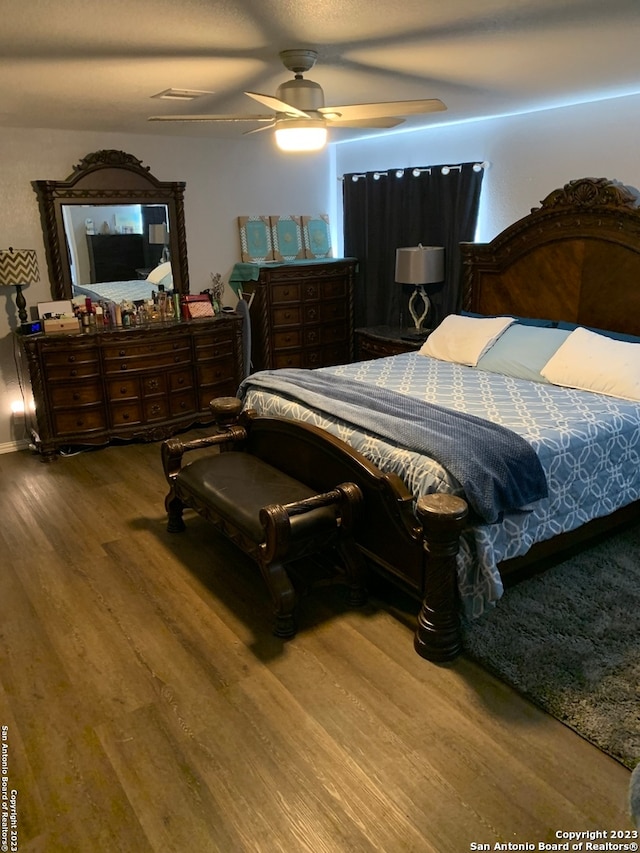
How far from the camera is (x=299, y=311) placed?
227 inches

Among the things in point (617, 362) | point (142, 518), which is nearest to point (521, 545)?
point (617, 362)

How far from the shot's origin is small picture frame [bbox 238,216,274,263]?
5.75 meters

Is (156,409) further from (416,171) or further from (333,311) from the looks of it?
(416,171)

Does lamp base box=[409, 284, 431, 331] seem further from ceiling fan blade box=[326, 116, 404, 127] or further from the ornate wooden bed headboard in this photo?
ceiling fan blade box=[326, 116, 404, 127]

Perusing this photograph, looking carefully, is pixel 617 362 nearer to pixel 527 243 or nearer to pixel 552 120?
pixel 527 243

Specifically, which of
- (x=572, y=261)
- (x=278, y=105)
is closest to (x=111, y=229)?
(x=278, y=105)

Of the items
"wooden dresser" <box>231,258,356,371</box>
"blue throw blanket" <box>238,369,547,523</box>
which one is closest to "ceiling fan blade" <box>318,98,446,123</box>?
"blue throw blanket" <box>238,369,547,523</box>

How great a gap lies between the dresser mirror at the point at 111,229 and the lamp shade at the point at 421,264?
185cm

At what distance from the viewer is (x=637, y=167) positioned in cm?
391

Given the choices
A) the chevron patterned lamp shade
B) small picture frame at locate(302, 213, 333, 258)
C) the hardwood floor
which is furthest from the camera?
small picture frame at locate(302, 213, 333, 258)

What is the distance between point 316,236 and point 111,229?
2018 millimetres

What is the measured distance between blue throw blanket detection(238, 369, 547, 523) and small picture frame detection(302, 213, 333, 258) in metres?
3.25

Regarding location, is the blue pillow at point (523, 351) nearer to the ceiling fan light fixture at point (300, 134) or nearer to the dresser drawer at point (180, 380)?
the ceiling fan light fixture at point (300, 134)

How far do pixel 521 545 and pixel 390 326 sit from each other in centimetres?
344
